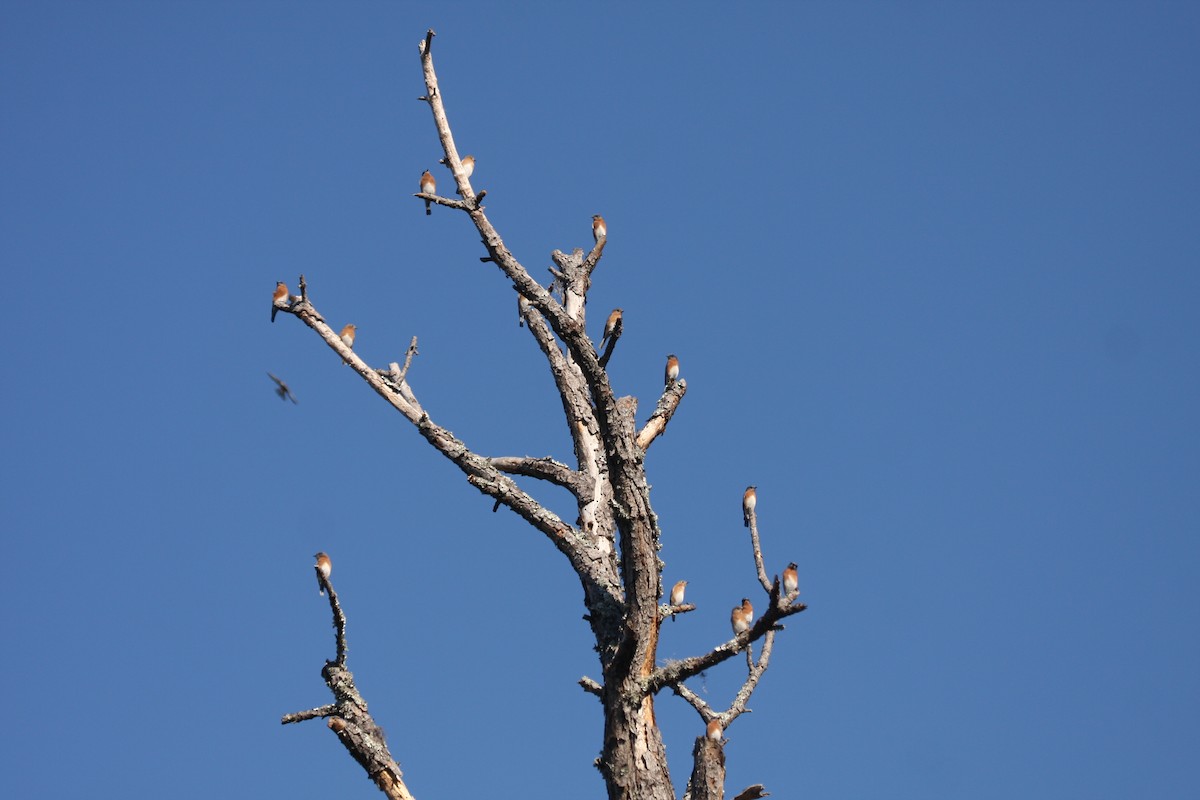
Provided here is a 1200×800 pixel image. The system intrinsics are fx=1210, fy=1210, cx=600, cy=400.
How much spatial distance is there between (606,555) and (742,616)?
447cm

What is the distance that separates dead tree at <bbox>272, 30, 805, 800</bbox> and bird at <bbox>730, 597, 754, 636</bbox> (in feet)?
10.5

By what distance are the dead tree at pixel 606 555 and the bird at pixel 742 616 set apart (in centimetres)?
321

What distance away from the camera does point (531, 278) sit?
18.5ft

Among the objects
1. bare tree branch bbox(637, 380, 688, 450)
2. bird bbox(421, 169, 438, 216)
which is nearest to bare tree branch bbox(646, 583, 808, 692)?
bare tree branch bbox(637, 380, 688, 450)

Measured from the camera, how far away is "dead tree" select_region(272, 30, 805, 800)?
528 cm

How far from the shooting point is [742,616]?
10.7m

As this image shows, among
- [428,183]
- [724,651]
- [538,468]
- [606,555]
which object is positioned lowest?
[724,651]

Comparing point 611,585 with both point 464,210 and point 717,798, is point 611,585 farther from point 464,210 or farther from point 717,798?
point 464,210

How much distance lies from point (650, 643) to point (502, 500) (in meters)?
1.42

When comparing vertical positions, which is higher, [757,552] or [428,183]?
[428,183]

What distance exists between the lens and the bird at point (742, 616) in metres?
10.6

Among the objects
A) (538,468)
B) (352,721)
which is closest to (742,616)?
(538,468)

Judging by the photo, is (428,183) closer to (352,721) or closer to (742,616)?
(742,616)

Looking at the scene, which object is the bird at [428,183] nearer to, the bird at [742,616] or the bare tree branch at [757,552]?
the bird at [742,616]
